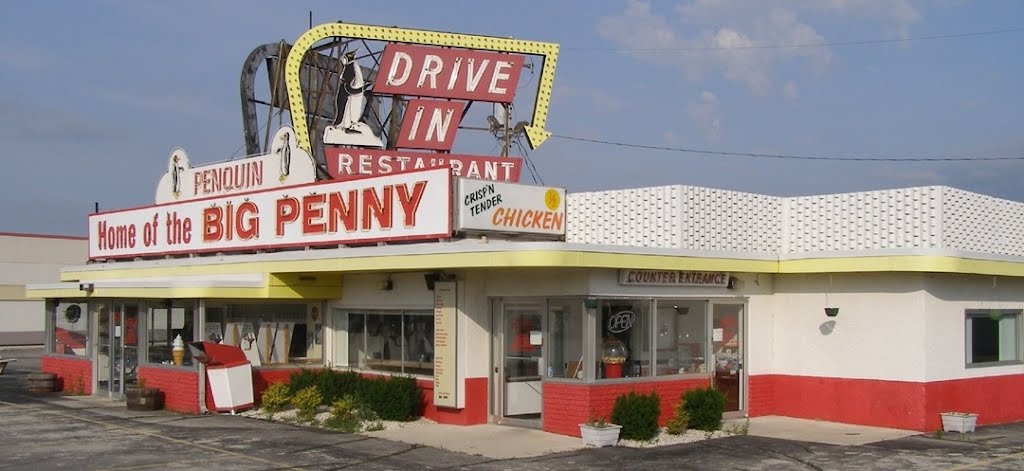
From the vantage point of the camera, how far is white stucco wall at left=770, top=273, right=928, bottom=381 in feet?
57.5

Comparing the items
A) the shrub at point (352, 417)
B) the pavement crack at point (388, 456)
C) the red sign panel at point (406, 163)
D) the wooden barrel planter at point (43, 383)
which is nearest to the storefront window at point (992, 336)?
the pavement crack at point (388, 456)

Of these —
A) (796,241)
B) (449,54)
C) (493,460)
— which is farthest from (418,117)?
(493,460)

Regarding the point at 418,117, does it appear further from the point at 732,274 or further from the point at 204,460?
the point at 204,460

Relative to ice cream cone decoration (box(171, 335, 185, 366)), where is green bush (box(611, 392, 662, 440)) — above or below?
below

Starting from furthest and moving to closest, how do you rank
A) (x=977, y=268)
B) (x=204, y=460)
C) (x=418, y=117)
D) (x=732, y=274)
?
(x=418, y=117) < (x=732, y=274) < (x=977, y=268) < (x=204, y=460)

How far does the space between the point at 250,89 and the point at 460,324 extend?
11.7 meters

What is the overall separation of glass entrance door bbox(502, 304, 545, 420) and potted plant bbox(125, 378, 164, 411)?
7057 mm

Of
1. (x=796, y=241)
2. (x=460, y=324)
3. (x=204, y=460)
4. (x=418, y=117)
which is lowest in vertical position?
(x=204, y=460)

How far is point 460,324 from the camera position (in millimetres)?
17812

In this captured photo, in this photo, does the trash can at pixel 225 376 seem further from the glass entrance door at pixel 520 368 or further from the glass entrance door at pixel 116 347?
the glass entrance door at pixel 520 368

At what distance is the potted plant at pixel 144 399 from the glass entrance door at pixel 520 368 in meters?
7.06

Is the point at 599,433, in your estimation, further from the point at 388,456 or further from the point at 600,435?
the point at 388,456

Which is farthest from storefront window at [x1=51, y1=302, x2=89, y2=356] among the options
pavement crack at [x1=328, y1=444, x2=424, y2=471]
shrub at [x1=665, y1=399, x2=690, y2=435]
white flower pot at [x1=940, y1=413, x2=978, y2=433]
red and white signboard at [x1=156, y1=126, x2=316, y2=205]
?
white flower pot at [x1=940, y1=413, x2=978, y2=433]

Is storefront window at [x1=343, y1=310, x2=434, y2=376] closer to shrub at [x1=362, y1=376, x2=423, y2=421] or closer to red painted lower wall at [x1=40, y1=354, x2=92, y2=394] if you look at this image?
shrub at [x1=362, y1=376, x2=423, y2=421]
